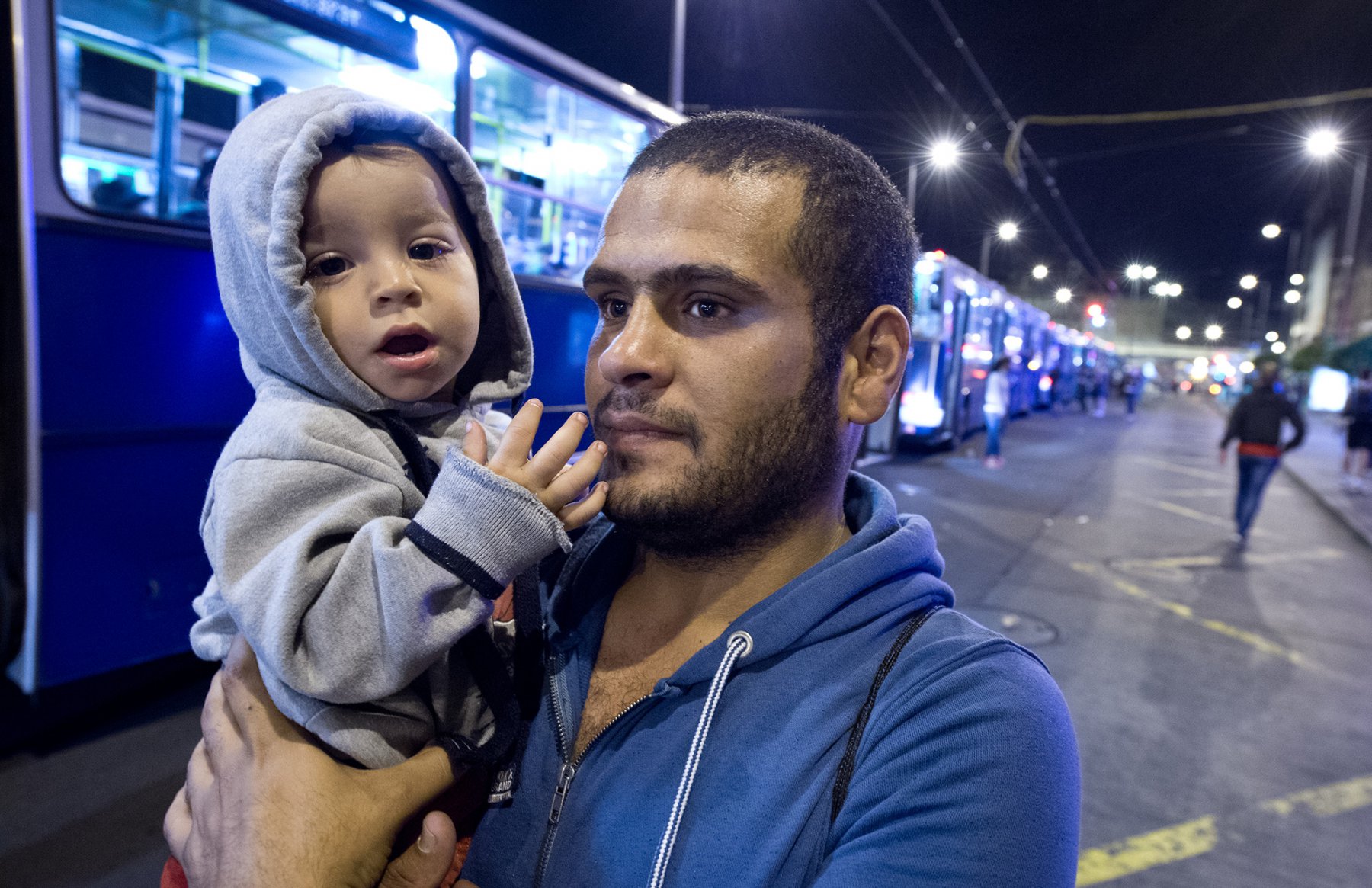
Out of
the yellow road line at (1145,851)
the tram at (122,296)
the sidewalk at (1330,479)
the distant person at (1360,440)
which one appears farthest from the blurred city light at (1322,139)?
the tram at (122,296)

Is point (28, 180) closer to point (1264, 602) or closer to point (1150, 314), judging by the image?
point (1264, 602)

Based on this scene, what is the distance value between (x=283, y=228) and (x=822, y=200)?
38.3 inches

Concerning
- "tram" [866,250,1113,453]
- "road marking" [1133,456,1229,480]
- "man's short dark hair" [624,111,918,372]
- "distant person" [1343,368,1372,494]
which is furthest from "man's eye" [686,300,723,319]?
"road marking" [1133,456,1229,480]

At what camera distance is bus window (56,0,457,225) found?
12.1ft

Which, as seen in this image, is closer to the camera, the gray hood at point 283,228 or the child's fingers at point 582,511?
the child's fingers at point 582,511

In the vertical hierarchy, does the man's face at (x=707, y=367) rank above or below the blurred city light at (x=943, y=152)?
below

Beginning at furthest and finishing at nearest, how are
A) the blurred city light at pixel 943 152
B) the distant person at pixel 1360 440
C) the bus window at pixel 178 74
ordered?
1. the blurred city light at pixel 943 152
2. the distant person at pixel 1360 440
3. the bus window at pixel 178 74

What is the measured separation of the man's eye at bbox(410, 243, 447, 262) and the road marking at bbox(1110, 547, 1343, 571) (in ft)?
27.4

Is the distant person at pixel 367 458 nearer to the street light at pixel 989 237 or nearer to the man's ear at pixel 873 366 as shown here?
the man's ear at pixel 873 366

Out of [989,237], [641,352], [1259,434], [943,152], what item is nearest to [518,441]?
[641,352]

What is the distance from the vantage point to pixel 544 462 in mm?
1336

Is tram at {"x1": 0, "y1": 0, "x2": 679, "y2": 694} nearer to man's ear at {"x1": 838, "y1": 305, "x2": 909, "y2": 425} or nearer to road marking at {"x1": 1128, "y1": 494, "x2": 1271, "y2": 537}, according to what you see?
man's ear at {"x1": 838, "y1": 305, "x2": 909, "y2": 425}

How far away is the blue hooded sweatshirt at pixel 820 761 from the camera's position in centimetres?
114

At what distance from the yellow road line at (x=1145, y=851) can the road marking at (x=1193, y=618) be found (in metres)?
3.07
